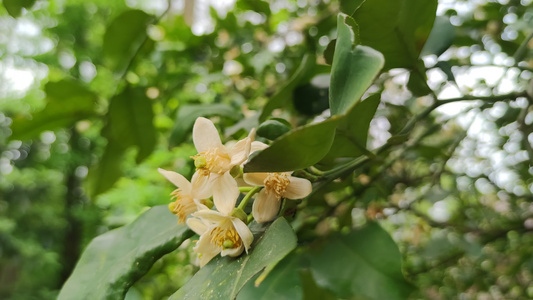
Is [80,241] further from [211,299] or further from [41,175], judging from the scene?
[211,299]

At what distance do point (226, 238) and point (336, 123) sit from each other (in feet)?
0.41

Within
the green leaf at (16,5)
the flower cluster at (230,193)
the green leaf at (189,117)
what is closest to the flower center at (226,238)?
the flower cluster at (230,193)

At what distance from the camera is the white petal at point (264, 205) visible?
326 mm

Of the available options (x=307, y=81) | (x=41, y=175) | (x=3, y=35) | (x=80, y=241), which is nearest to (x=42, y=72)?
(x=3, y=35)

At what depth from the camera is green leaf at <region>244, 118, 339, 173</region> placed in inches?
9.8

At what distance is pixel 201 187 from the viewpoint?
35 centimetres

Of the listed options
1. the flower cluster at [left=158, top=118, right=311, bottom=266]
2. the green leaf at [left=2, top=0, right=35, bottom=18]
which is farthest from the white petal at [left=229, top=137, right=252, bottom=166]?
the green leaf at [left=2, top=0, right=35, bottom=18]

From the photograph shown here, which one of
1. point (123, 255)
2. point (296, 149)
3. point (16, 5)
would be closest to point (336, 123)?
point (296, 149)

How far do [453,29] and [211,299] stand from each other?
389 mm

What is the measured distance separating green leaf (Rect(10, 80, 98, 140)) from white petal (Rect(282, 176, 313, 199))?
548mm

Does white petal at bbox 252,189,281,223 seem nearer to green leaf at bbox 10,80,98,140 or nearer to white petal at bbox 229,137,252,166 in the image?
white petal at bbox 229,137,252,166

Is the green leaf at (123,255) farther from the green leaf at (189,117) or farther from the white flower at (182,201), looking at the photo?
the green leaf at (189,117)

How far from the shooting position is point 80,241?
743 centimetres

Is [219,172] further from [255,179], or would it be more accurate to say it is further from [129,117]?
[129,117]
